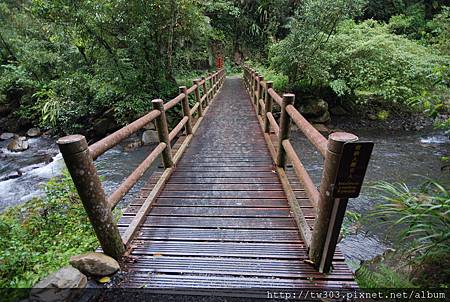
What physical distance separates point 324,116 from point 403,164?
405cm

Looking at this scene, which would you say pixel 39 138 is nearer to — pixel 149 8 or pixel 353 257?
pixel 149 8

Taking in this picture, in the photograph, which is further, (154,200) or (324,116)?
(324,116)

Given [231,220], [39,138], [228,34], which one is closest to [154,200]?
[231,220]

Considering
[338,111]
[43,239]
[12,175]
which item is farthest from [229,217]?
[338,111]

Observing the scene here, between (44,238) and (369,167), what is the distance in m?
7.75

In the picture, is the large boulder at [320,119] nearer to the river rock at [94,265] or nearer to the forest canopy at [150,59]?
the forest canopy at [150,59]

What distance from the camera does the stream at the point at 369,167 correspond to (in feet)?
15.7

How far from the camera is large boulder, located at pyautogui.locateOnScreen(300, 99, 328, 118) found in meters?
10.8

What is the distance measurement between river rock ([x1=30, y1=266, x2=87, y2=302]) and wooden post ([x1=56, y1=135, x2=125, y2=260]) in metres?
0.27

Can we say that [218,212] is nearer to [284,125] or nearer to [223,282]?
[223,282]

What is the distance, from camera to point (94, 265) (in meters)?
1.81

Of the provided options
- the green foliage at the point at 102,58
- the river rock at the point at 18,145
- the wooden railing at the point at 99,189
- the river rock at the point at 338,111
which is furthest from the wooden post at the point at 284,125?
the river rock at the point at 18,145

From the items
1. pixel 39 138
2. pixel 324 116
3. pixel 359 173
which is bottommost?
pixel 39 138

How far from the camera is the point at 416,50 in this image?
32.4 ft
